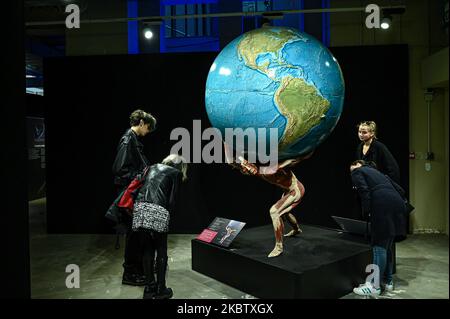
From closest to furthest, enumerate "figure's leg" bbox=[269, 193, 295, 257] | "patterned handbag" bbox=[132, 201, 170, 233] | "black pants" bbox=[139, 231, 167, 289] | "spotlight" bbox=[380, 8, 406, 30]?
"patterned handbag" bbox=[132, 201, 170, 233] → "black pants" bbox=[139, 231, 167, 289] → "figure's leg" bbox=[269, 193, 295, 257] → "spotlight" bbox=[380, 8, 406, 30]

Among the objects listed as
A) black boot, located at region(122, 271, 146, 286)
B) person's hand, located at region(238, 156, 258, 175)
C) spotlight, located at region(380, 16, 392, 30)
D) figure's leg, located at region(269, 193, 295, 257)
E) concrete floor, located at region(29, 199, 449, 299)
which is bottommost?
concrete floor, located at region(29, 199, 449, 299)

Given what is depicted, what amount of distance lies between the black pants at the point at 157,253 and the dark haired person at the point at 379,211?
1.77 m

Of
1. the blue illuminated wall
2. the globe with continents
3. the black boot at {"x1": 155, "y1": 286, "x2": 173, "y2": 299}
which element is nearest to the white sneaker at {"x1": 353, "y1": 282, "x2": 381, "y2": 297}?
the globe with continents

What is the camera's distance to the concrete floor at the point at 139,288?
12.3 feet

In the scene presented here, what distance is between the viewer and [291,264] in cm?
337

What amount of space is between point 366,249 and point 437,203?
2676 mm

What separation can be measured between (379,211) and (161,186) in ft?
6.29

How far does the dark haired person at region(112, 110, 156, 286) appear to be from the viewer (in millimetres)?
3900

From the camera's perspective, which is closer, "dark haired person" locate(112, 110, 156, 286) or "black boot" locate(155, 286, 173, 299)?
"black boot" locate(155, 286, 173, 299)

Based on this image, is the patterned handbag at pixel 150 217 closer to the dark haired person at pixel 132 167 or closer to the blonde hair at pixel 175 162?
the blonde hair at pixel 175 162

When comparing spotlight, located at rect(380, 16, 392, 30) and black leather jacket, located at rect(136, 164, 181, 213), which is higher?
spotlight, located at rect(380, 16, 392, 30)

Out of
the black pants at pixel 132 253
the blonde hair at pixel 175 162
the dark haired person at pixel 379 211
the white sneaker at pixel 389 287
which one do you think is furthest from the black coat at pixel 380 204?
the black pants at pixel 132 253

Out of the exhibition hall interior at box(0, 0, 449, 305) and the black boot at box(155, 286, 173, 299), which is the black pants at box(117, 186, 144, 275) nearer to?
the exhibition hall interior at box(0, 0, 449, 305)

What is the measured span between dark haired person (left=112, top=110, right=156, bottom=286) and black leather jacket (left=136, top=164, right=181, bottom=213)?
0.46 m
